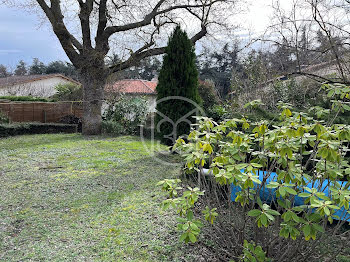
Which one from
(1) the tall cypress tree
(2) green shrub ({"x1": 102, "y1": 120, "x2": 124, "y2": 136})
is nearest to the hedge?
(2) green shrub ({"x1": 102, "y1": 120, "x2": 124, "y2": 136})

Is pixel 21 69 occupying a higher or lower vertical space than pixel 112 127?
higher

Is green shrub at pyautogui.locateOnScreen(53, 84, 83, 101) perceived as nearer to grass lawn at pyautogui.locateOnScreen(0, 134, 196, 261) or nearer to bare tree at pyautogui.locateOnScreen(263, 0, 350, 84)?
grass lawn at pyautogui.locateOnScreen(0, 134, 196, 261)

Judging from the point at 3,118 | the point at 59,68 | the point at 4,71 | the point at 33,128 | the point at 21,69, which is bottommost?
the point at 33,128

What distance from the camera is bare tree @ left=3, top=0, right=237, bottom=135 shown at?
9.99m

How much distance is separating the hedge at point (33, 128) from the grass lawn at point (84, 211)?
4.24 m

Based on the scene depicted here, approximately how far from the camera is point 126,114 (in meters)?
11.3

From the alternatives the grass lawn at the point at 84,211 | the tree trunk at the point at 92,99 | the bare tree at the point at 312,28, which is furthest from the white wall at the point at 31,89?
the bare tree at the point at 312,28

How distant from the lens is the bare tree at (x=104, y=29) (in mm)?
9992

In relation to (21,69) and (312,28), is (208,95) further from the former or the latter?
(21,69)

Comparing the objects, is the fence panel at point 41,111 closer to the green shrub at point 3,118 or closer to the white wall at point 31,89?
the green shrub at point 3,118

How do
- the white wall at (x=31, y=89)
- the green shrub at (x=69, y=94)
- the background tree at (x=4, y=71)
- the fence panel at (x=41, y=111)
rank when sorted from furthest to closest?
the background tree at (x=4, y=71) → the white wall at (x=31, y=89) → the green shrub at (x=69, y=94) → the fence panel at (x=41, y=111)

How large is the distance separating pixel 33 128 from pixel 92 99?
2655mm

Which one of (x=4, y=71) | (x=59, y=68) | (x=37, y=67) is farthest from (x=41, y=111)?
(x=37, y=67)

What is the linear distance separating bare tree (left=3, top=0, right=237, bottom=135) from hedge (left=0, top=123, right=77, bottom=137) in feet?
4.87
